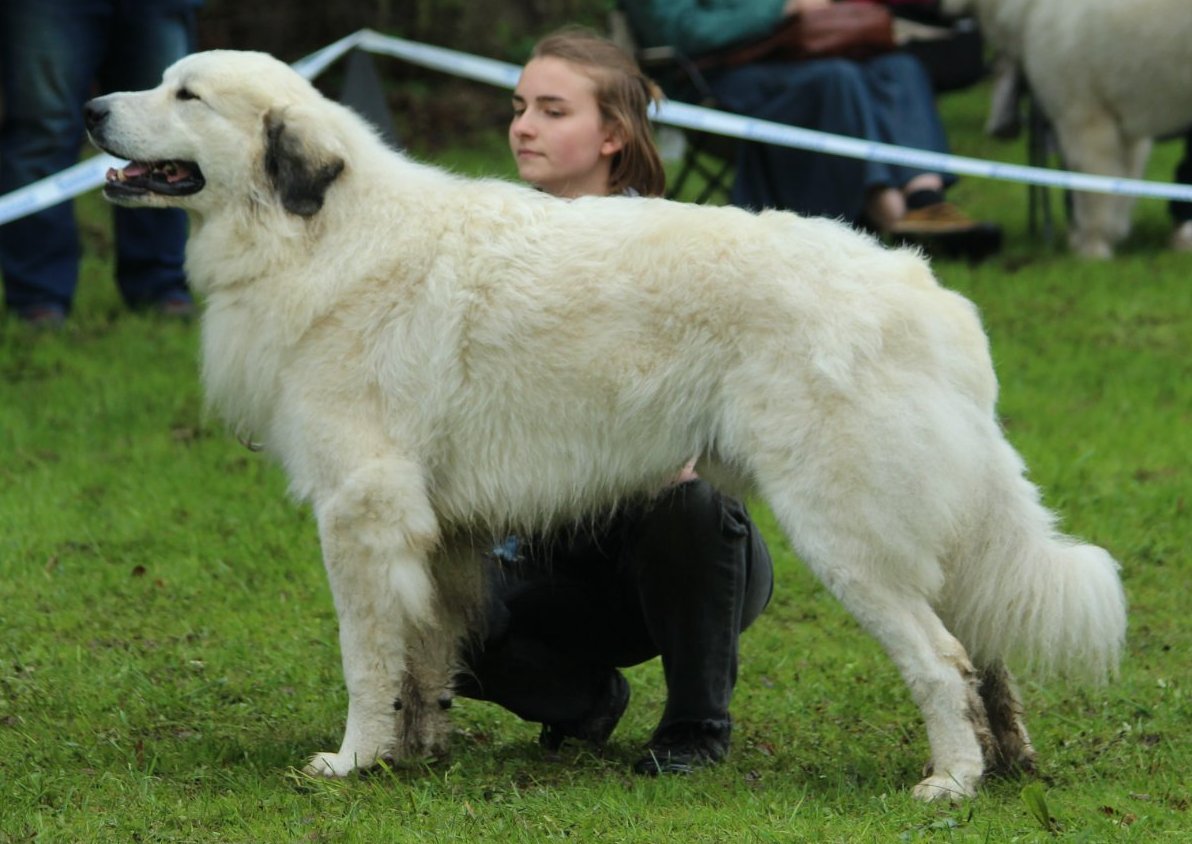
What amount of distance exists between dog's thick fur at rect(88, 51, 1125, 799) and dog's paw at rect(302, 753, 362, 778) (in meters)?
0.03

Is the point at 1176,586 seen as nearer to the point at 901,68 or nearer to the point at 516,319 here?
the point at 516,319

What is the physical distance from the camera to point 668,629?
13.2 feet

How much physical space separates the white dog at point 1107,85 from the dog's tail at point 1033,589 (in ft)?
18.1

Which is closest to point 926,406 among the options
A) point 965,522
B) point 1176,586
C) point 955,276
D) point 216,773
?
point 965,522

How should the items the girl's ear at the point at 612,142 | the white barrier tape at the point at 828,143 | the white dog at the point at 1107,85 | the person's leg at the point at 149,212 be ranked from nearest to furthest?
the girl's ear at the point at 612,142
the white barrier tape at the point at 828,143
the person's leg at the point at 149,212
the white dog at the point at 1107,85

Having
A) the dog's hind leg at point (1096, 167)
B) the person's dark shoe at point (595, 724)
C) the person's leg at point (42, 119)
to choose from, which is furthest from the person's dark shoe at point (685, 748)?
the dog's hind leg at point (1096, 167)

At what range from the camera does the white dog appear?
336 inches

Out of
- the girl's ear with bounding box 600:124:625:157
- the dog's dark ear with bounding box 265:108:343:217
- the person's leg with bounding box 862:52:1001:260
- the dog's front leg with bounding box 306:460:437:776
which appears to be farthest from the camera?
the person's leg with bounding box 862:52:1001:260

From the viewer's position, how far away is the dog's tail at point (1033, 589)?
3.64 meters

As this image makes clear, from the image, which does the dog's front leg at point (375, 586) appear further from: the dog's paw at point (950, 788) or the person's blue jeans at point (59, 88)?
the person's blue jeans at point (59, 88)

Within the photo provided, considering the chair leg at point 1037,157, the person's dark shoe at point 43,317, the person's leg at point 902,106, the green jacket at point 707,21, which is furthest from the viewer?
the chair leg at point 1037,157

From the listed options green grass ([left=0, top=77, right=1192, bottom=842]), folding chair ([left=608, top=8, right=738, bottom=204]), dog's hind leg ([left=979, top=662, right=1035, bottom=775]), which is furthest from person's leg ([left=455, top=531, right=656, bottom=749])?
folding chair ([left=608, top=8, right=738, bottom=204])

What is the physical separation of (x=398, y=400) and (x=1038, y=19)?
6350 millimetres

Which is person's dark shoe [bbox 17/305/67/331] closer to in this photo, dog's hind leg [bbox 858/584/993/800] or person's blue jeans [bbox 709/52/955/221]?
person's blue jeans [bbox 709/52/955/221]
